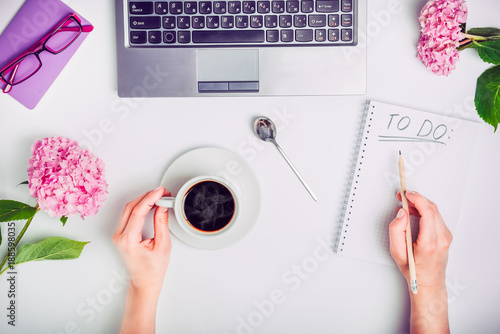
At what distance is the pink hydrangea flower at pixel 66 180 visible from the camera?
2.35ft

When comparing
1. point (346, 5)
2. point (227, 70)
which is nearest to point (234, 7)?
point (227, 70)

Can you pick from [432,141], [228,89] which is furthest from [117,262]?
[432,141]

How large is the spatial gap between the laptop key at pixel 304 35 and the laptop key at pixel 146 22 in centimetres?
30

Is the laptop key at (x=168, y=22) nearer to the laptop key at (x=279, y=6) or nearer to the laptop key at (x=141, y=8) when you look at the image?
the laptop key at (x=141, y=8)

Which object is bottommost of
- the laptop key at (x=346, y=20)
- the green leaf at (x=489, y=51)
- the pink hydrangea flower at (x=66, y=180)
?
the pink hydrangea flower at (x=66, y=180)

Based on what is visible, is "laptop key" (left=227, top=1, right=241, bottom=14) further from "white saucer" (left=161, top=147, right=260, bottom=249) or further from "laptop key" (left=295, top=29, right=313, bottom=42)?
"white saucer" (left=161, top=147, right=260, bottom=249)

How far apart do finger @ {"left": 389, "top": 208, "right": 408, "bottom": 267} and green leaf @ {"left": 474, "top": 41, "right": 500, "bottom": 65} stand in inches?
15.0

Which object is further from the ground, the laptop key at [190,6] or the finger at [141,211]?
the laptop key at [190,6]

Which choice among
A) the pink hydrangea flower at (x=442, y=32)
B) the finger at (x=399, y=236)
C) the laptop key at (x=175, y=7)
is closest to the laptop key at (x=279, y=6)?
the laptop key at (x=175, y=7)

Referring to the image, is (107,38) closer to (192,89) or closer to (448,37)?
(192,89)

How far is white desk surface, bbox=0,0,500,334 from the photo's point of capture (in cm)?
82

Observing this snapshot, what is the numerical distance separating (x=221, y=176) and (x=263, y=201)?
0.39 ft

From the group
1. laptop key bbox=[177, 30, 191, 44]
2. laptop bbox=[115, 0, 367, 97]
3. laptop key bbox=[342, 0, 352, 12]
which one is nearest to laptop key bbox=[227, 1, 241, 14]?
laptop bbox=[115, 0, 367, 97]

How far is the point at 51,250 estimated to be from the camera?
31.5 inches
